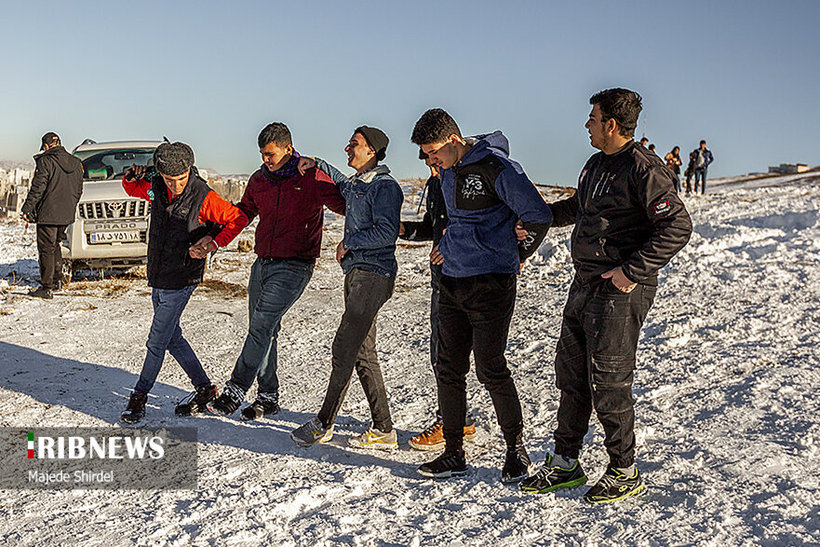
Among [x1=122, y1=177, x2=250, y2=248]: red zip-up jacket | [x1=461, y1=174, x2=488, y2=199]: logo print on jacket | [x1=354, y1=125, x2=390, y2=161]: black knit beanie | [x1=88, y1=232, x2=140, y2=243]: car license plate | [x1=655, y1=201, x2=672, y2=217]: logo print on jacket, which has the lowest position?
[x1=88, y1=232, x2=140, y2=243]: car license plate

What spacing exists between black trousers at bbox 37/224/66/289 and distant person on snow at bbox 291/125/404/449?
21.5 ft

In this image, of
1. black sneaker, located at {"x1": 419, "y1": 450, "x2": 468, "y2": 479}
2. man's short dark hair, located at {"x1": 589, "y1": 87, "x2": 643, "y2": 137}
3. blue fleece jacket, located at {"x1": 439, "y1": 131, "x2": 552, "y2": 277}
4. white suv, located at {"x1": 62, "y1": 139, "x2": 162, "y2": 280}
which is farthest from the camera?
white suv, located at {"x1": 62, "y1": 139, "x2": 162, "y2": 280}

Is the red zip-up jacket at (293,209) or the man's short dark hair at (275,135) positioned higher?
the man's short dark hair at (275,135)

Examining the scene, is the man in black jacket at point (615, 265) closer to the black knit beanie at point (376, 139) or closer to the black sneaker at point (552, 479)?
the black sneaker at point (552, 479)

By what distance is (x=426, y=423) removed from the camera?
5332 millimetres

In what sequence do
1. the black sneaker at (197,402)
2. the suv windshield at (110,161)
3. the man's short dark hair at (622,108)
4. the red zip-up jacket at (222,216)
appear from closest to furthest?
the man's short dark hair at (622,108) → the red zip-up jacket at (222,216) → the black sneaker at (197,402) → the suv windshield at (110,161)

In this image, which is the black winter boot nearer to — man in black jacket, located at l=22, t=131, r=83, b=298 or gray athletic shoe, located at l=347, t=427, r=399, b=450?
gray athletic shoe, located at l=347, t=427, r=399, b=450

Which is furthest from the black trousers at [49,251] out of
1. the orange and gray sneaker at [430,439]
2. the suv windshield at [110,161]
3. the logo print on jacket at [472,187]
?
the logo print on jacket at [472,187]

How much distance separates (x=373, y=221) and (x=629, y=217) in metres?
1.64

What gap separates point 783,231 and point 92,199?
10973 mm

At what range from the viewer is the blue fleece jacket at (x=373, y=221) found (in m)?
4.60

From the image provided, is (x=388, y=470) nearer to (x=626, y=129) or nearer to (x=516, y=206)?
(x=516, y=206)

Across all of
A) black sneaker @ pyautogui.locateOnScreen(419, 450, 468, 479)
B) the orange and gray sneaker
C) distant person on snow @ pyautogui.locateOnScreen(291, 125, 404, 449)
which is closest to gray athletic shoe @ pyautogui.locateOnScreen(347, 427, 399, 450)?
distant person on snow @ pyautogui.locateOnScreen(291, 125, 404, 449)

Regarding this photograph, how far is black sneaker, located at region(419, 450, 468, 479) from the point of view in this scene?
14.0ft
